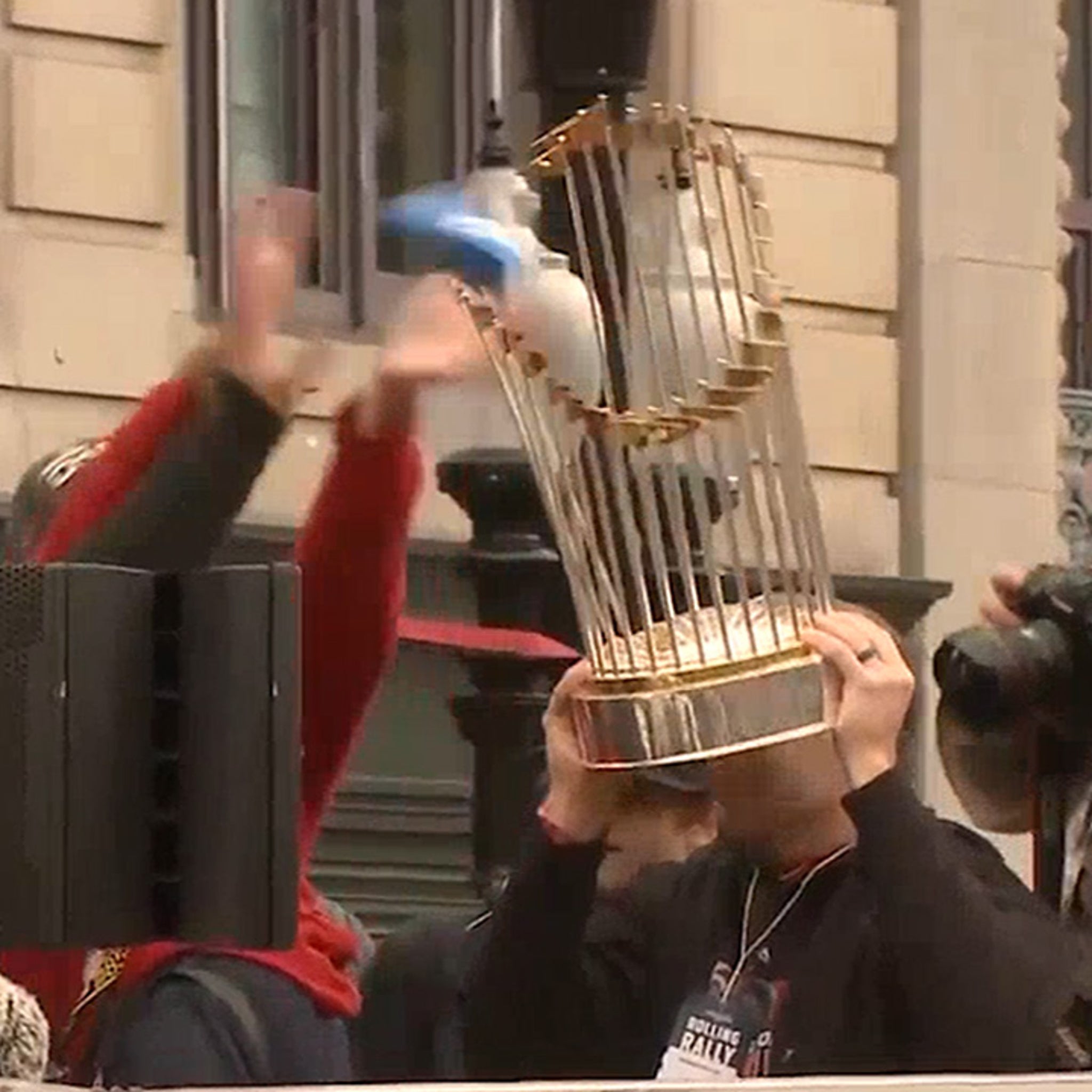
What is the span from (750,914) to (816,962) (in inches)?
4.7

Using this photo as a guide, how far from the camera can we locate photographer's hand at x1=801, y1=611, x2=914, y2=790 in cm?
512

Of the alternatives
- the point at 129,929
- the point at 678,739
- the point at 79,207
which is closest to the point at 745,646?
the point at 678,739

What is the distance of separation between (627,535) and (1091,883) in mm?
615

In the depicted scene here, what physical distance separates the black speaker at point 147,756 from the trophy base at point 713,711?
0.49 m

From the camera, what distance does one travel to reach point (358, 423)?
205 inches

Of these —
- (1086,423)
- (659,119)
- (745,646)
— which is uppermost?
(659,119)

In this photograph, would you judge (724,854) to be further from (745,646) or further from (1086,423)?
(1086,423)

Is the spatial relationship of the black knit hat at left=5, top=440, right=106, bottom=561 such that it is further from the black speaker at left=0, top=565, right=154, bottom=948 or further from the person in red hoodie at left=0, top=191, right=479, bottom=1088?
the black speaker at left=0, top=565, right=154, bottom=948

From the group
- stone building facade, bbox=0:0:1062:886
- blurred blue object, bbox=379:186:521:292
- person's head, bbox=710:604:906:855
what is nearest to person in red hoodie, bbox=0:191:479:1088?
person's head, bbox=710:604:906:855

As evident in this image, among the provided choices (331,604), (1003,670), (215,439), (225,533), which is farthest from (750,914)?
(215,439)

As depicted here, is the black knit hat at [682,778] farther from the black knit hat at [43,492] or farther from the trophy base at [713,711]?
the black knit hat at [43,492]

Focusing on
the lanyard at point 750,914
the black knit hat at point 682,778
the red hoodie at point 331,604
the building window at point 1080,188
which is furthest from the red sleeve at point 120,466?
the building window at point 1080,188

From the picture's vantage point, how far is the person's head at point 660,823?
5.85 meters

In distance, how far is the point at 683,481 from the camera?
5.30m
